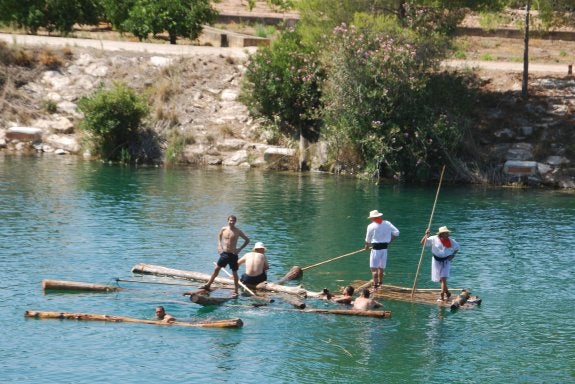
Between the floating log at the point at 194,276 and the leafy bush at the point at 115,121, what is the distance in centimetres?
2214

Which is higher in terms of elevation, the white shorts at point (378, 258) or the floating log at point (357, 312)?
the white shorts at point (378, 258)

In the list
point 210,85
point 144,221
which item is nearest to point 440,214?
point 144,221

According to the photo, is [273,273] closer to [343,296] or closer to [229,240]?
[229,240]

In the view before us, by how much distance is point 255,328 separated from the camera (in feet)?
89.5

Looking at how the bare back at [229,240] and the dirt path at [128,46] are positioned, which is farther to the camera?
the dirt path at [128,46]

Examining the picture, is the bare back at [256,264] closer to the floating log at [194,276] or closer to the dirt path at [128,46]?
the floating log at [194,276]

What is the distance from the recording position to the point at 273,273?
107 feet

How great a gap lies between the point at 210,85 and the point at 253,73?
17.1 feet

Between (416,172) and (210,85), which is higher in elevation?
(210,85)

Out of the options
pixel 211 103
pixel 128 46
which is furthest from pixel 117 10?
pixel 211 103

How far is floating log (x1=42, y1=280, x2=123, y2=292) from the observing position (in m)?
29.7

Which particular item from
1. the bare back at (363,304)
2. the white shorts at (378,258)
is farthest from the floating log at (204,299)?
the white shorts at (378,258)

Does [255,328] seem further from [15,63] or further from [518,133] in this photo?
[15,63]

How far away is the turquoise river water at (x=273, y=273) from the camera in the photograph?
24953mm
